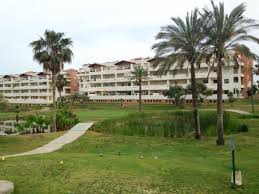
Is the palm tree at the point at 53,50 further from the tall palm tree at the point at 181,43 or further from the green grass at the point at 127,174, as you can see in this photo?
the green grass at the point at 127,174

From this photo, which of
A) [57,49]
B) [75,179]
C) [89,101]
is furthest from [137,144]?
[89,101]

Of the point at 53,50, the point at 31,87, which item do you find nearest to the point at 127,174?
the point at 53,50

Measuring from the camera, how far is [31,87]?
462ft

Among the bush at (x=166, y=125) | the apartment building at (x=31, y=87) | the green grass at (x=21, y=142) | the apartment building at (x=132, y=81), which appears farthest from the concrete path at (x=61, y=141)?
the apartment building at (x=31, y=87)

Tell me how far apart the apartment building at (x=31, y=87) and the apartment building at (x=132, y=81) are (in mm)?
11019

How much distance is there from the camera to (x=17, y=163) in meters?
17.0

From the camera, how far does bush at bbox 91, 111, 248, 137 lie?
3512 cm

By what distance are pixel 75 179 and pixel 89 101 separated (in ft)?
328

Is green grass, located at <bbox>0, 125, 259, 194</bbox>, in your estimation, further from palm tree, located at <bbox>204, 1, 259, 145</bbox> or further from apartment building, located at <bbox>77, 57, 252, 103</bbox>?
apartment building, located at <bbox>77, 57, 252, 103</bbox>

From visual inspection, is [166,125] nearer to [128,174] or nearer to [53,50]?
[53,50]

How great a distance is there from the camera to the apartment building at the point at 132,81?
85438mm

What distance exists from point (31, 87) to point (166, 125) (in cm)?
11262

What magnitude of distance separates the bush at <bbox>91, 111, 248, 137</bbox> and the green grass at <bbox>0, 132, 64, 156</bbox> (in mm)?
7011

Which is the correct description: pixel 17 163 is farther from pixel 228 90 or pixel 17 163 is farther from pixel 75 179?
pixel 228 90
